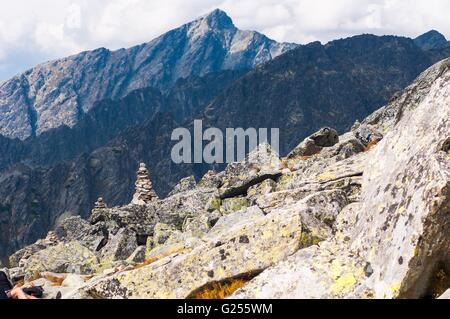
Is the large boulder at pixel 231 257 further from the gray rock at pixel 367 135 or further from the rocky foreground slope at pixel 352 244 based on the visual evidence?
the gray rock at pixel 367 135

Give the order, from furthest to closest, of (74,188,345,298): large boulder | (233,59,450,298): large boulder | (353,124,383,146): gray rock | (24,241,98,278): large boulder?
(353,124,383,146): gray rock → (24,241,98,278): large boulder → (74,188,345,298): large boulder → (233,59,450,298): large boulder

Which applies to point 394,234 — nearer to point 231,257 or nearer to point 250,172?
point 231,257

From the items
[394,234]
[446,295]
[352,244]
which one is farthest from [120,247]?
[446,295]

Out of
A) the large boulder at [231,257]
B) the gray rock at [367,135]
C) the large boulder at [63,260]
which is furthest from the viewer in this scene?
the gray rock at [367,135]

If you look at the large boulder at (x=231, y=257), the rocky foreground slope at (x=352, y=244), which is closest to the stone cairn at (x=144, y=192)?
the rocky foreground slope at (x=352, y=244)

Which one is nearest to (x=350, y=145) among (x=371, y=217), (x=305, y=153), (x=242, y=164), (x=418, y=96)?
(x=418, y=96)

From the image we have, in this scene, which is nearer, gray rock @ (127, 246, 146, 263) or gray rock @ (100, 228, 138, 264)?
gray rock @ (127, 246, 146, 263)

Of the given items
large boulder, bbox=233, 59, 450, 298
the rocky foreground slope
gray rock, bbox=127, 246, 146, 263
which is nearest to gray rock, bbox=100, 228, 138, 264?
gray rock, bbox=127, 246, 146, 263

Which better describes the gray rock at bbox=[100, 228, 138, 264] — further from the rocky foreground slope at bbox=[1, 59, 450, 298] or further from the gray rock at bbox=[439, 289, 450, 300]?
the gray rock at bbox=[439, 289, 450, 300]

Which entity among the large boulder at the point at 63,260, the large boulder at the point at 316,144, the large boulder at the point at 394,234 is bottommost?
the large boulder at the point at 63,260

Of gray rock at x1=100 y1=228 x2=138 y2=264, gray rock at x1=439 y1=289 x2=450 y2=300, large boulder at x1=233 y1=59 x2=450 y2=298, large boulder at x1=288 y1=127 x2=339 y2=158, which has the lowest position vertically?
gray rock at x1=100 y1=228 x2=138 y2=264

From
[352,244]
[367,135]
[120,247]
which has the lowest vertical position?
[120,247]
